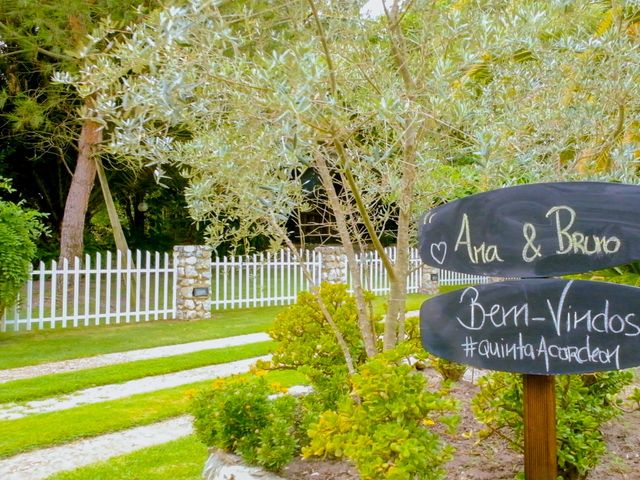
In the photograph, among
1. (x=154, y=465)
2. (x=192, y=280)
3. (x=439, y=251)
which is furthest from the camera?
(x=192, y=280)

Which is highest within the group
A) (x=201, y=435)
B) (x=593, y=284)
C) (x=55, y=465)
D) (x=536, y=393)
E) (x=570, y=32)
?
(x=570, y=32)

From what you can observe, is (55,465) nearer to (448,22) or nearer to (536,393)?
(536,393)

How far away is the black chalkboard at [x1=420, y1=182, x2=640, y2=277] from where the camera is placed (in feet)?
7.34

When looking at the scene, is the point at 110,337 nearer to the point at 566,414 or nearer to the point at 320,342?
the point at 320,342

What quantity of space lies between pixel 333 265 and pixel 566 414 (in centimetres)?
1053

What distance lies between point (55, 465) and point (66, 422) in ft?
3.05

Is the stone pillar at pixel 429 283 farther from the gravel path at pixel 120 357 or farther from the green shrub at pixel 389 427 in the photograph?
the green shrub at pixel 389 427

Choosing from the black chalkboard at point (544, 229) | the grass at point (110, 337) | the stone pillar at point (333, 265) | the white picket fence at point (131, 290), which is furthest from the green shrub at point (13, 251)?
the black chalkboard at point (544, 229)

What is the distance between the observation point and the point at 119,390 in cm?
594

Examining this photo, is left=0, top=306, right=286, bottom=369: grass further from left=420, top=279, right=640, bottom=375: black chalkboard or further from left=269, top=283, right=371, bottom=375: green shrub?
left=420, top=279, right=640, bottom=375: black chalkboard

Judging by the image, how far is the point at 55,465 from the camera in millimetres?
3871

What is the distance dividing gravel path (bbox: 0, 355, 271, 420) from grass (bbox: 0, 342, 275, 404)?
12 centimetres

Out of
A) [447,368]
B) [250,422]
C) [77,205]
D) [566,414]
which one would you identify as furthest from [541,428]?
[77,205]

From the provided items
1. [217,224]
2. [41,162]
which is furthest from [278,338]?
[41,162]
